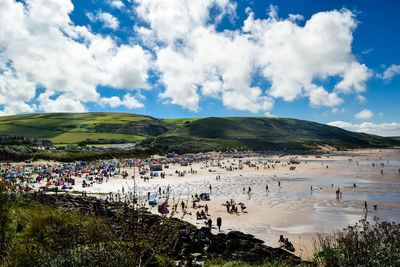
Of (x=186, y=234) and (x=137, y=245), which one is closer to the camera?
(x=137, y=245)

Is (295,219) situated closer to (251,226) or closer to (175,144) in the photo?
(251,226)

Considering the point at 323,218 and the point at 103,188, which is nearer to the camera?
the point at 323,218

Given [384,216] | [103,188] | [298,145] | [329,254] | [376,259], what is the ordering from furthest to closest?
1. [298,145]
2. [103,188]
3. [384,216]
4. [329,254]
5. [376,259]

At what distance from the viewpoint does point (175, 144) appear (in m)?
155

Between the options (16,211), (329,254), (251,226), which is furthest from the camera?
(251,226)

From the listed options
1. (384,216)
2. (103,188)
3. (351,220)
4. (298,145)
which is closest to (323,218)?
(351,220)

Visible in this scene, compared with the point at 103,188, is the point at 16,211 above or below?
above

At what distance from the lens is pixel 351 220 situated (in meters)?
22.4

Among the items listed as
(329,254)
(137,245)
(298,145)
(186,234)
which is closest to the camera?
(137,245)

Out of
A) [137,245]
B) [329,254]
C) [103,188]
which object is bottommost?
[103,188]

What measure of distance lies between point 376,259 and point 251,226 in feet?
45.6

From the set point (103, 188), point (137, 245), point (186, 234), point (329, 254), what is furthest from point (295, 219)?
point (103, 188)

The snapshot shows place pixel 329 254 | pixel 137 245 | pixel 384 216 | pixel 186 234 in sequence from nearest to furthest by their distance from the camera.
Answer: pixel 137 245, pixel 329 254, pixel 186 234, pixel 384 216

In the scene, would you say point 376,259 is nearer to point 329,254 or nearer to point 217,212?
point 329,254
